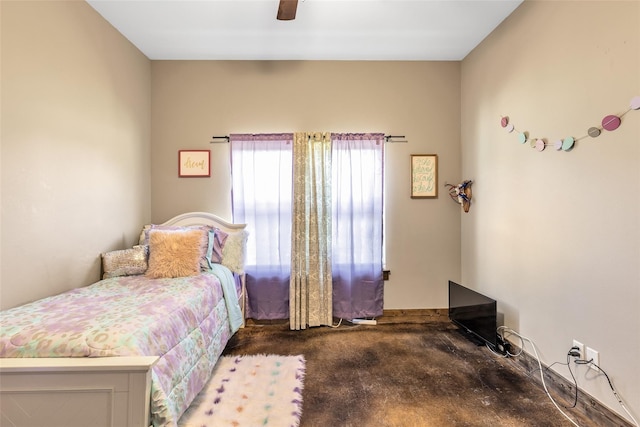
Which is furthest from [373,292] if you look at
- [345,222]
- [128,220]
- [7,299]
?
[7,299]

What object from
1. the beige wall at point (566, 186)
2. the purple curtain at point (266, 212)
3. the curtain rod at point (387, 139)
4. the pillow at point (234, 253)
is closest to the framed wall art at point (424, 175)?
the curtain rod at point (387, 139)

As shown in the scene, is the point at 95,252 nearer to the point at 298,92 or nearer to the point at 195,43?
the point at 195,43

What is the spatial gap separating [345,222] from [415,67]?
1.76 metres

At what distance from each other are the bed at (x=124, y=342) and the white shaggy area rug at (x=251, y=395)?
0.14 m

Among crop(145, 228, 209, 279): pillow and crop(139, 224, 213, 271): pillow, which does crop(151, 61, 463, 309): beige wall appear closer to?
crop(139, 224, 213, 271): pillow

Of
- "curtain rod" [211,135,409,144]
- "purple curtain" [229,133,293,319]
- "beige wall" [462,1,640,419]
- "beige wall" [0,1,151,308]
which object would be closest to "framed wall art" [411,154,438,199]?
"curtain rod" [211,135,409,144]

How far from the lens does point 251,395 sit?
183cm

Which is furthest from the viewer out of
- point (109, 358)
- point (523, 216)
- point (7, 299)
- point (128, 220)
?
point (128, 220)

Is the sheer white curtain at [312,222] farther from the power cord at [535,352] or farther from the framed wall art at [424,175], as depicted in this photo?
the power cord at [535,352]

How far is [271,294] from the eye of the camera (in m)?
2.95

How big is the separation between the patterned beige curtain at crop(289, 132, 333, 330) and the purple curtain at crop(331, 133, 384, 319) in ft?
0.29

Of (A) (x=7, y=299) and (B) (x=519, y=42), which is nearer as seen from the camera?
(A) (x=7, y=299)

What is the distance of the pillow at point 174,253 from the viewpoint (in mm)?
2234

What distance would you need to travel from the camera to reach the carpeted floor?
165 centimetres
